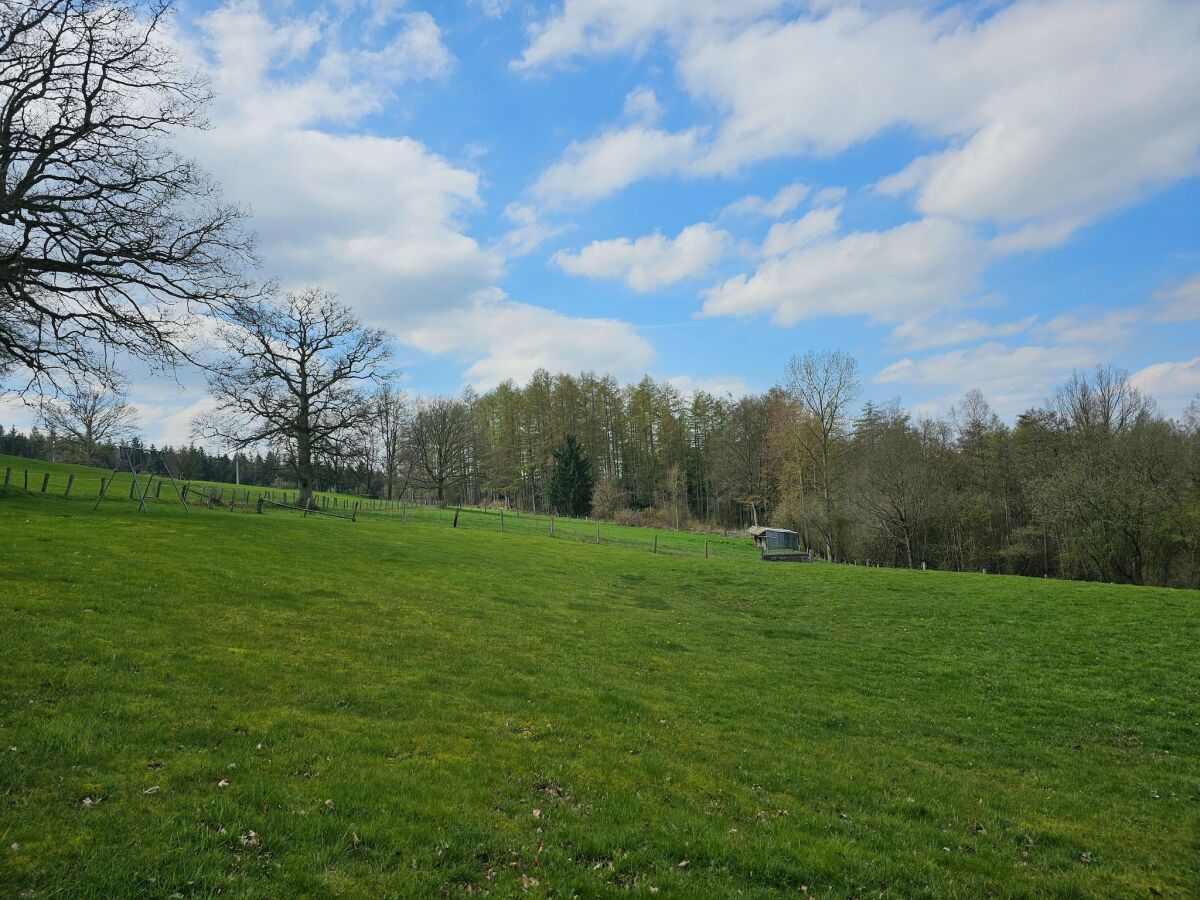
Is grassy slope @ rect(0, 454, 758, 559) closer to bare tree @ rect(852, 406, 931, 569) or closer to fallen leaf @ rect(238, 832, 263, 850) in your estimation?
bare tree @ rect(852, 406, 931, 569)

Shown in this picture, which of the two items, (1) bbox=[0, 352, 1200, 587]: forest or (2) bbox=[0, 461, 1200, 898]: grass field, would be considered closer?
(2) bbox=[0, 461, 1200, 898]: grass field

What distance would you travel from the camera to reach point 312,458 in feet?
164

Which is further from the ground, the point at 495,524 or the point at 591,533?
the point at 495,524

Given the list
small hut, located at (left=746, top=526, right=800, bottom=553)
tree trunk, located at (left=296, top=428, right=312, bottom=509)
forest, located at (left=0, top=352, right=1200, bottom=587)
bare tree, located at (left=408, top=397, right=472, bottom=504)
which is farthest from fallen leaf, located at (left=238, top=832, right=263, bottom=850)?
bare tree, located at (left=408, top=397, right=472, bottom=504)

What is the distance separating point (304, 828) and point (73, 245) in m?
22.5

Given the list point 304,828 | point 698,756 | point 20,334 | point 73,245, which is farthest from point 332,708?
point 20,334

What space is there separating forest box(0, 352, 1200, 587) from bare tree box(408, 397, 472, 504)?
0.99 feet

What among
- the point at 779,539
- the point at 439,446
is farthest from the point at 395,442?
the point at 779,539

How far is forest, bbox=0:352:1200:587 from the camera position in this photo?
4406 centimetres

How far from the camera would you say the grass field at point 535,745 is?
18.1 ft

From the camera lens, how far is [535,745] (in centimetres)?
877

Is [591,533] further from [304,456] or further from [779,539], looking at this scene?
[304,456]

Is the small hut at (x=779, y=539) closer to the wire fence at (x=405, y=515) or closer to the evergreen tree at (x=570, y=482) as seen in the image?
the wire fence at (x=405, y=515)

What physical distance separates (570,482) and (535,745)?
7756cm
